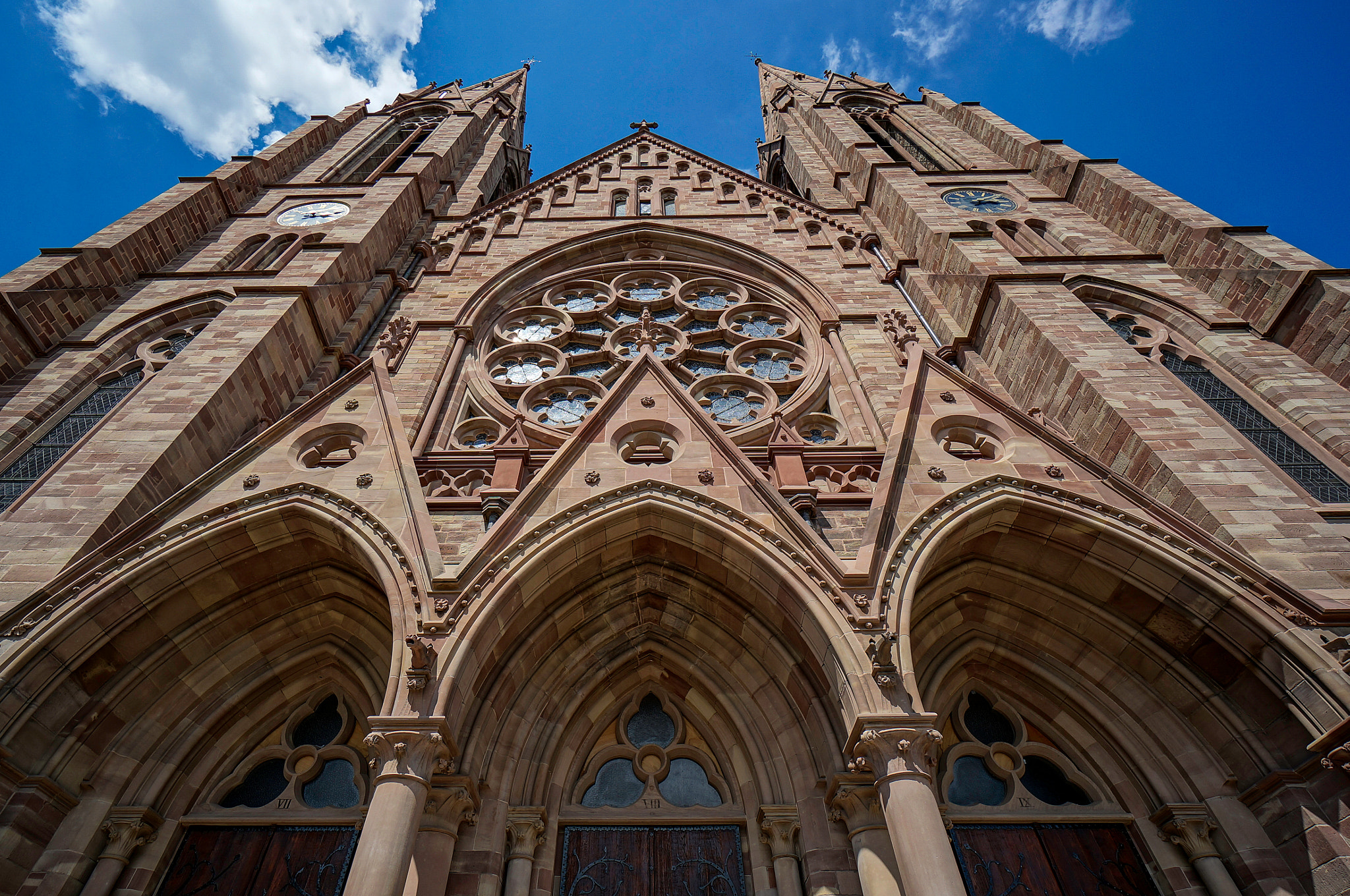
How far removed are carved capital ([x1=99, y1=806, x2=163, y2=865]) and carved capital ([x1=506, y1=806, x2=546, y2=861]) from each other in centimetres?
296

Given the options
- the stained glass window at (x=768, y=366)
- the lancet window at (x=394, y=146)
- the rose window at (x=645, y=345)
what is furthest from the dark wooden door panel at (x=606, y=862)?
the lancet window at (x=394, y=146)

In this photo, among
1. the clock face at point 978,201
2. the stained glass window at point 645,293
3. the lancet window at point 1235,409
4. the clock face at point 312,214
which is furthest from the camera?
the clock face at point 978,201

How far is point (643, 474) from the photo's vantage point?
695 cm

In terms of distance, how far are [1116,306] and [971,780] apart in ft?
28.1

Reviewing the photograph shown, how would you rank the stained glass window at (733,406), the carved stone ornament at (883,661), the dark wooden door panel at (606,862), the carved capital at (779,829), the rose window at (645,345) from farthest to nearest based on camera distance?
the rose window at (645,345), the stained glass window at (733,406), the carved capital at (779,829), the dark wooden door panel at (606,862), the carved stone ornament at (883,661)

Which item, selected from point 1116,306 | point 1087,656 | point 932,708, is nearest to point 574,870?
point 932,708

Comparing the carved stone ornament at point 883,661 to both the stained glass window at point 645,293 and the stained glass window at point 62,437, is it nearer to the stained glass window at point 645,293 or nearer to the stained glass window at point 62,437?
the stained glass window at point 62,437

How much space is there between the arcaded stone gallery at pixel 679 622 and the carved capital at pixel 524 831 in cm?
5

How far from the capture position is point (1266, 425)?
29.7ft

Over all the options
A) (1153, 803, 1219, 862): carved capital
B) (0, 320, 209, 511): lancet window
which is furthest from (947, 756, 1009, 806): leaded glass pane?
(0, 320, 209, 511): lancet window

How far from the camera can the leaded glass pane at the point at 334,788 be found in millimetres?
6438

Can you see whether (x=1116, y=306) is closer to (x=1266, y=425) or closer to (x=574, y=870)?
(x=1266, y=425)

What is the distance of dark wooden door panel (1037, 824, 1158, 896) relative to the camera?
5.83m

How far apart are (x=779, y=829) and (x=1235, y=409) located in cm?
808
